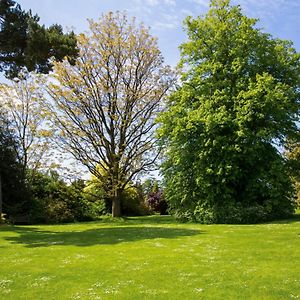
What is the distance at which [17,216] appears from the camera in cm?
2558

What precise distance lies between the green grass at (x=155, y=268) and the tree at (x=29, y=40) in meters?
9.45

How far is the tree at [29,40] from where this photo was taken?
18922 mm

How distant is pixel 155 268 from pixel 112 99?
71.7ft

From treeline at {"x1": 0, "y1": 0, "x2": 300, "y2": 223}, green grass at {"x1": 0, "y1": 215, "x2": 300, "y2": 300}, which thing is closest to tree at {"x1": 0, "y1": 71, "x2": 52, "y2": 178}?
treeline at {"x1": 0, "y1": 0, "x2": 300, "y2": 223}

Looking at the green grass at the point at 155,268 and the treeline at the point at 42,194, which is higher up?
the treeline at the point at 42,194

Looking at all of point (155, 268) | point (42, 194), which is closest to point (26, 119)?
point (42, 194)

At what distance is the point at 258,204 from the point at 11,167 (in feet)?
55.0

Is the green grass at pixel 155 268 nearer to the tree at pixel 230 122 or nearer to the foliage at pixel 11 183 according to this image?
the tree at pixel 230 122

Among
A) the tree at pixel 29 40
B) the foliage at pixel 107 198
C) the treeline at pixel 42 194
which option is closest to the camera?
the tree at pixel 29 40

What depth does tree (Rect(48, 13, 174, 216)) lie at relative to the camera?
29.7m

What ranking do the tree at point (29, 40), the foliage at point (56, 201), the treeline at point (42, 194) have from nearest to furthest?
the tree at point (29, 40), the treeline at point (42, 194), the foliage at point (56, 201)

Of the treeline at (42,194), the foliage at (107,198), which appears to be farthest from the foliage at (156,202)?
the treeline at (42,194)

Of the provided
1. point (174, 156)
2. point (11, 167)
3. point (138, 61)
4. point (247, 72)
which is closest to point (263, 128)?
point (247, 72)

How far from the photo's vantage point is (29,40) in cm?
1878
